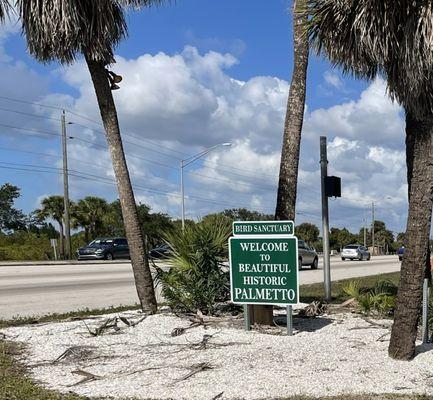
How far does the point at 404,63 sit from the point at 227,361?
4143mm

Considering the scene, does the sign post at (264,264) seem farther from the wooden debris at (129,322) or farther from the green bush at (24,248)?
the green bush at (24,248)

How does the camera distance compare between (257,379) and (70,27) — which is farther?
(70,27)

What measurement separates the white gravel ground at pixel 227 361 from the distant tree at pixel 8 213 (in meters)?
70.9

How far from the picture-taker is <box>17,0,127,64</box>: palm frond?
377 inches

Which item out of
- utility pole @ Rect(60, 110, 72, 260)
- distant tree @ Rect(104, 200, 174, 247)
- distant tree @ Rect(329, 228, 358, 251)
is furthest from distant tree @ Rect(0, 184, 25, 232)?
distant tree @ Rect(329, 228, 358, 251)

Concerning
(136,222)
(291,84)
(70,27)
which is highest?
(70,27)

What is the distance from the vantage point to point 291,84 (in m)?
10.2

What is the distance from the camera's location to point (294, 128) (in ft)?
32.5

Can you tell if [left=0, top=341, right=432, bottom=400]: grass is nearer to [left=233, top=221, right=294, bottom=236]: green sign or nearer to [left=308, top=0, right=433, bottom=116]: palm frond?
[left=233, top=221, right=294, bottom=236]: green sign

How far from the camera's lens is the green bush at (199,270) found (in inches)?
366

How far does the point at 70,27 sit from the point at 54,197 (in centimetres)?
4942

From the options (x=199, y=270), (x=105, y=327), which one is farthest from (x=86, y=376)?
(x=199, y=270)

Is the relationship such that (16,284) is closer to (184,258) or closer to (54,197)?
(184,258)

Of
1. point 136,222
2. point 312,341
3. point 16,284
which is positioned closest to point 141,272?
point 136,222
